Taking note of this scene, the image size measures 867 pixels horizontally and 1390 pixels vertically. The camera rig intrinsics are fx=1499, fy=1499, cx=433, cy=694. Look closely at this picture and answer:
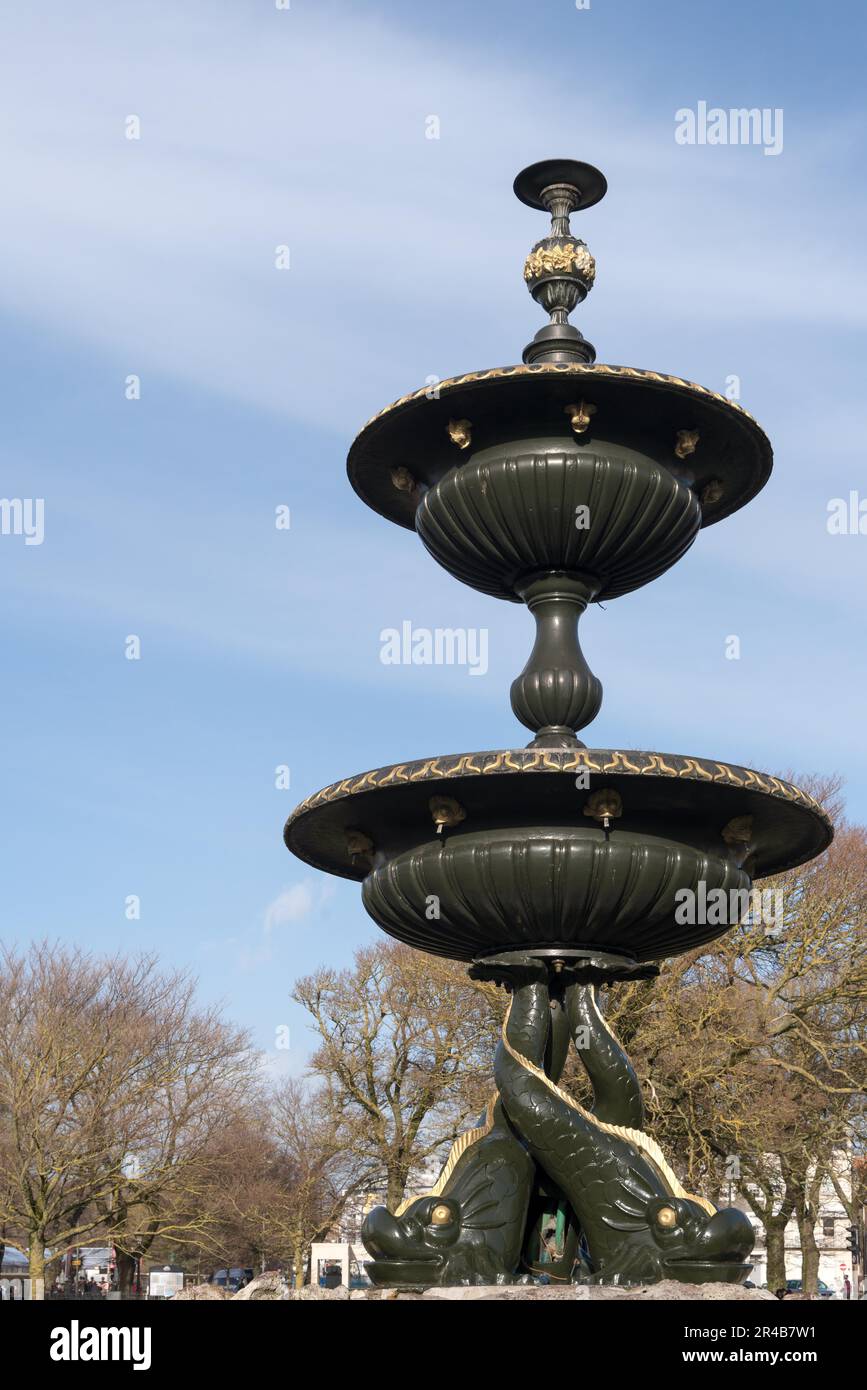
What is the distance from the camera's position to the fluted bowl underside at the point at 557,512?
9695 mm

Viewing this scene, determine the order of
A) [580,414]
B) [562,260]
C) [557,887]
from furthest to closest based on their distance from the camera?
[562,260]
[580,414]
[557,887]

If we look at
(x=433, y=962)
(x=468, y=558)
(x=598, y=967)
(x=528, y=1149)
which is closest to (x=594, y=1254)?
(x=528, y=1149)

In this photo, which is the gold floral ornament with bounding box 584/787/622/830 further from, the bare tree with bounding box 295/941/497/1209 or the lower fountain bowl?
the bare tree with bounding box 295/941/497/1209

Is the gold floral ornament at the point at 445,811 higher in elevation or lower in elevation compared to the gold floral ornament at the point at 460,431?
lower

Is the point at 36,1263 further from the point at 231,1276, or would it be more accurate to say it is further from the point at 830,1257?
the point at 830,1257

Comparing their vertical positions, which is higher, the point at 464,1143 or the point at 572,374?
the point at 572,374

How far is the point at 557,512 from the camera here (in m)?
9.77

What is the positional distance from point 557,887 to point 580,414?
3055 millimetres

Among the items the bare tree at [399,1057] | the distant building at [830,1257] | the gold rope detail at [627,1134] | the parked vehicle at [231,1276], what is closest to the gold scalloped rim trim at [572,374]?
the gold rope detail at [627,1134]

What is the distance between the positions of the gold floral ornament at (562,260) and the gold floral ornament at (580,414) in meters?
1.66

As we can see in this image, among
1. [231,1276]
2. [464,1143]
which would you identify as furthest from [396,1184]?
[231,1276]

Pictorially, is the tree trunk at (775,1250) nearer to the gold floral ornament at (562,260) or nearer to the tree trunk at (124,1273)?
the tree trunk at (124,1273)
